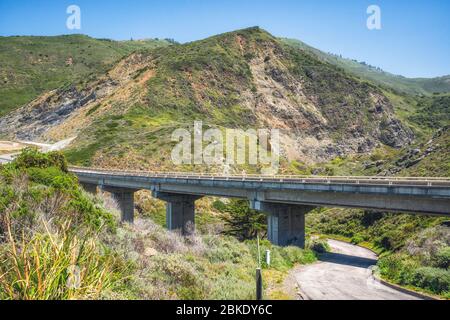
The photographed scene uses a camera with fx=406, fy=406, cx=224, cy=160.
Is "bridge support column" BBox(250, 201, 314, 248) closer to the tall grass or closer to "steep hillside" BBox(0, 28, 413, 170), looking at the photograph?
the tall grass

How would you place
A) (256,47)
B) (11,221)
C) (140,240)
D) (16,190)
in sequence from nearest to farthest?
(11,221), (16,190), (140,240), (256,47)

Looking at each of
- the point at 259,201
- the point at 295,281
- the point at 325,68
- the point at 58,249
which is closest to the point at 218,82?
the point at 325,68

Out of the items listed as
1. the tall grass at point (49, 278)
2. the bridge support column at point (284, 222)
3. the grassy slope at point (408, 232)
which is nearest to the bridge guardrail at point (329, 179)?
the bridge support column at point (284, 222)

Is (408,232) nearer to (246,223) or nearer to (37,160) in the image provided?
(246,223)

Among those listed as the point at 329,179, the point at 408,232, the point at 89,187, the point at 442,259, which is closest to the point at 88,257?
the point at 442,259

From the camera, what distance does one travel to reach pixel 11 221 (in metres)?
17.1

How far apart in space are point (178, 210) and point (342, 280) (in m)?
27.8

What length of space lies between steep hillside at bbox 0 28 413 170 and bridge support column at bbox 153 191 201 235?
115 ft

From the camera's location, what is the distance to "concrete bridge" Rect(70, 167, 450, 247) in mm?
29138

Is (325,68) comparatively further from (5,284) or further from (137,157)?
(5,284)

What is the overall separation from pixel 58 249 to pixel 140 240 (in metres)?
11.1

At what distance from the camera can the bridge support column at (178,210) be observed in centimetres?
4984
